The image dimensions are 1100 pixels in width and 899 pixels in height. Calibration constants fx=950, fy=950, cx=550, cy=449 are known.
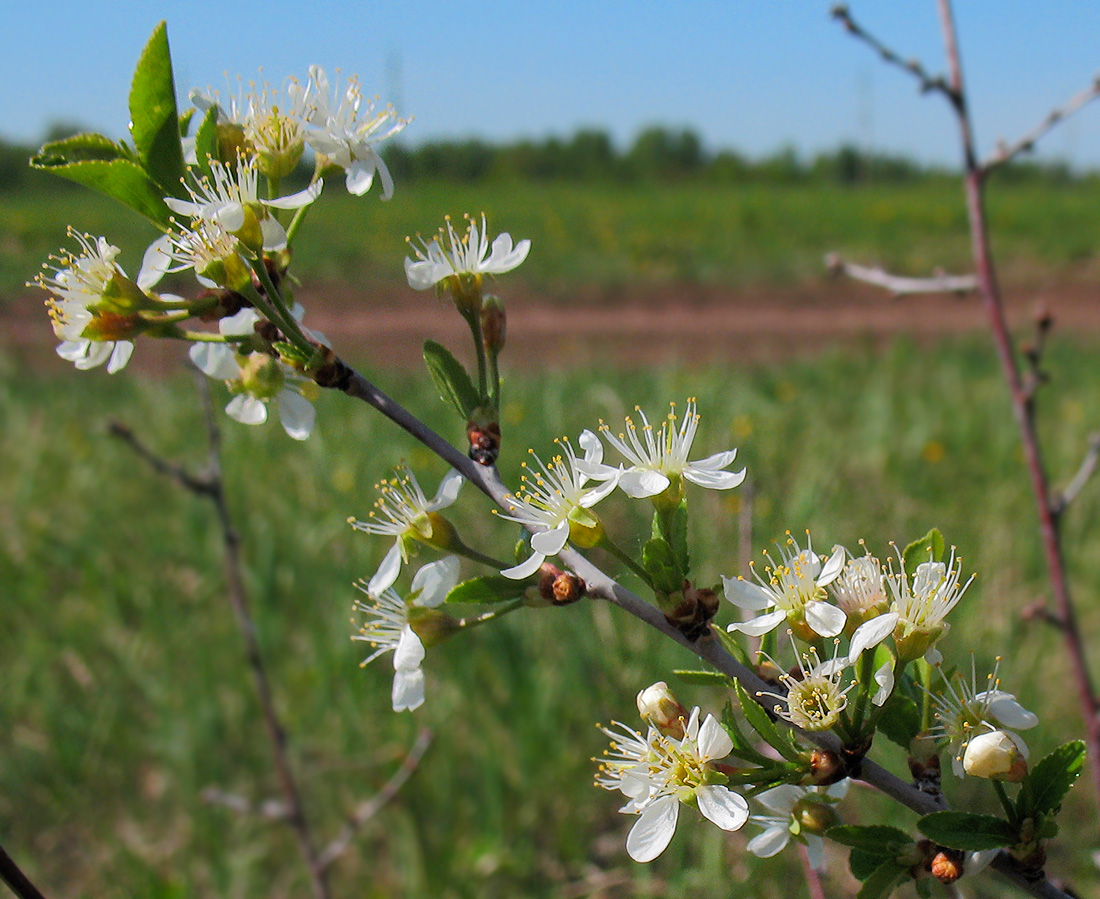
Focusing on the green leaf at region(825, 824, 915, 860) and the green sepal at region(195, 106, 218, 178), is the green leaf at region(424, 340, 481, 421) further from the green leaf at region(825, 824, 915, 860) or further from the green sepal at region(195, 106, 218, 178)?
the green leaf at region(825, 824, 915, 860)

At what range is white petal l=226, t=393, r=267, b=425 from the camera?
2.75 ft

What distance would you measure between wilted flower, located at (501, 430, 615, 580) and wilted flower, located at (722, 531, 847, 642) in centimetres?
12

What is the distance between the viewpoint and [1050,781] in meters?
0.68

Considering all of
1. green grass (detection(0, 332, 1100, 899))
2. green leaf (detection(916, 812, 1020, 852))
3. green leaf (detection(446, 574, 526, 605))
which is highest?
green leaf (detection(446, 574, 526, 605))

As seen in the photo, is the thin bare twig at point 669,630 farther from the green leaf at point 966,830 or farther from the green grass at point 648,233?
the green grass at point 648,233

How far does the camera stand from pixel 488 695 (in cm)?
222

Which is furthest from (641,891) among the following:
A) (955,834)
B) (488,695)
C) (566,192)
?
(566,192)

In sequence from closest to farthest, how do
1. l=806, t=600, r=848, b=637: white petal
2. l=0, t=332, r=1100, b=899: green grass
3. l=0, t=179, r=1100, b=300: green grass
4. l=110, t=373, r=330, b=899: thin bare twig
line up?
l=806, t=600, r=848, b=637: white petal
l=110, t=373, r=330, b=899: thin bare twig
l=0, t=332, r=1100, b=899: green grass
l=0, t=179, r=1100, b=300: green grass

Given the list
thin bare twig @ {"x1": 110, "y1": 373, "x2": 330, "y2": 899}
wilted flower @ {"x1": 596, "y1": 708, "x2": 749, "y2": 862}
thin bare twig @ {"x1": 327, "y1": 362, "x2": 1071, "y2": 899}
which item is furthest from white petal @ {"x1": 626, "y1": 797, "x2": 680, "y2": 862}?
thin bare twig @ {"x1": 110, "y1": 373, "x2": 330, "y2": 899}

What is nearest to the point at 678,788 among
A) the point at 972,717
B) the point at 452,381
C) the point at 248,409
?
the point at 972,717

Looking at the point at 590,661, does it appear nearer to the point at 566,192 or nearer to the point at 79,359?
the point at 79,359

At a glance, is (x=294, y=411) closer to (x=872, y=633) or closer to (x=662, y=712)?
(x=662, y=712)

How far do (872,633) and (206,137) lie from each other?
0.67 meters

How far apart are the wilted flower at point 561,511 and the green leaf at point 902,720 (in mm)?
256
